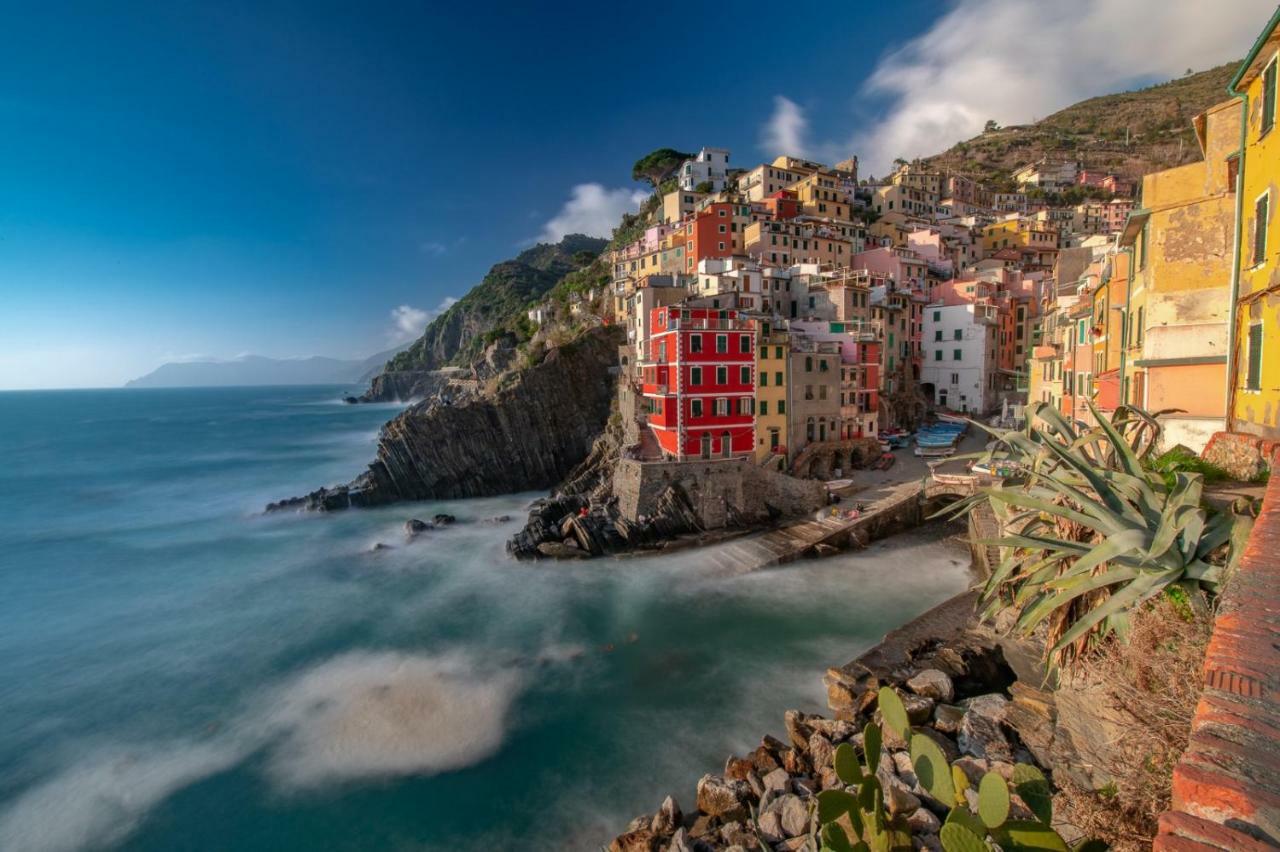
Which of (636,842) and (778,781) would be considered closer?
(636,842)

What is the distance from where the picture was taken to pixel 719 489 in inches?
1257

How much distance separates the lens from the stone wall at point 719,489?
3122 cm

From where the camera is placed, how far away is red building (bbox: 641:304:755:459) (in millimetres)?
32219

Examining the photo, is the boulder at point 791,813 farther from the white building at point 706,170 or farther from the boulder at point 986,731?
the white building at point 706,170

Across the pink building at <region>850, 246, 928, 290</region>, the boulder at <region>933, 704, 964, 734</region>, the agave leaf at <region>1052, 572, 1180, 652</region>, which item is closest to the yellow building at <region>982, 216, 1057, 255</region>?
the pink building at <region>850, 246, 928, 290</region>

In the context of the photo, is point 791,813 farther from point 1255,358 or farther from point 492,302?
point 492,302

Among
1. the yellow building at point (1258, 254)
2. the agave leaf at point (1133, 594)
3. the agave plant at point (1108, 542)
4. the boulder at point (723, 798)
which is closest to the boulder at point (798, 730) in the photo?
the boulder at point (723, 798)

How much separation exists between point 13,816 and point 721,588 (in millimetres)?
23314

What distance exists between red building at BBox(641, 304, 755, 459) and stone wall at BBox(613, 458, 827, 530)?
5.00 ft

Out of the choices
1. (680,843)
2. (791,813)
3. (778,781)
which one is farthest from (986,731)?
(680,843)

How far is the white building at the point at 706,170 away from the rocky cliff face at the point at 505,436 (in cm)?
4227

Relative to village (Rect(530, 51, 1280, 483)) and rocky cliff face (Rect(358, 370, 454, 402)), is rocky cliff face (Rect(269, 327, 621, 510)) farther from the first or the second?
rocky cliff face (Rect(358, 370, 454, 402))

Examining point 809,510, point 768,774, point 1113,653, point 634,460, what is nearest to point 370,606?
point 634,460

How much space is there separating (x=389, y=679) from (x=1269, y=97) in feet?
88.4
